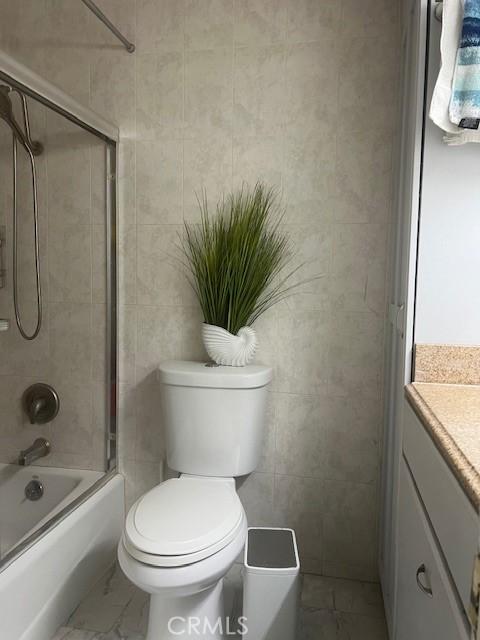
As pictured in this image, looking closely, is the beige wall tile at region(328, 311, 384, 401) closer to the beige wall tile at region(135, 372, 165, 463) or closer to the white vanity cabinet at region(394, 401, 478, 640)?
the white vanity cabinet at region(394, 401, 478, 640)

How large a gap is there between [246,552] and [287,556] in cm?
13

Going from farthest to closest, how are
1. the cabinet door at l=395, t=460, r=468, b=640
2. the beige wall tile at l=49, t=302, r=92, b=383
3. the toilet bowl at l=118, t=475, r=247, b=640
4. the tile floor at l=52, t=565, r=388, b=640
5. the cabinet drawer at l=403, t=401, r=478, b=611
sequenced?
the beige wall tile at l=49, t=302, r=92, b=383
the tile floor at l=52, t=565, r=388, b=640
the toilet bowl at l=118, t=475, r=247, b=640
the cabinet door at l=395, t=460, r=468, b=640
the cabinet drawer at l=403, t=401, r=478, b=611

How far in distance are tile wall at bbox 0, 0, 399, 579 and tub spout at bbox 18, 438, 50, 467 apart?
1.30 ft

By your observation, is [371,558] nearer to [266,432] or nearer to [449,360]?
[266,432]

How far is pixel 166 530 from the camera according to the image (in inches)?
52.7

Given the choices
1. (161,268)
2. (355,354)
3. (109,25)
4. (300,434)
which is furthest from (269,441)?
(109,25)

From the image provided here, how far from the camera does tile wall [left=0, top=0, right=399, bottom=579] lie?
182 centimetres

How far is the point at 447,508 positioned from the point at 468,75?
3.28 feet

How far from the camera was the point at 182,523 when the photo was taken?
54.0 inches

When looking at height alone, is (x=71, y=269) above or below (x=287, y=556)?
above

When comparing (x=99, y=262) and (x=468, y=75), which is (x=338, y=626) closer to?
(x=99, y=262)

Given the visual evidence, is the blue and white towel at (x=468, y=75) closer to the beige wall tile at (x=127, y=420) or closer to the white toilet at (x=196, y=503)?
the white toilet at (x=196, y=503)

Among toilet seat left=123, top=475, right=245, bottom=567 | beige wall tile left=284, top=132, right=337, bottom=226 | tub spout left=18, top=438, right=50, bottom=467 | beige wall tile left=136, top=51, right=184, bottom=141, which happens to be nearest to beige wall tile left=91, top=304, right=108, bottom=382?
tub spout left=18, top=438, right=50, bottom=467

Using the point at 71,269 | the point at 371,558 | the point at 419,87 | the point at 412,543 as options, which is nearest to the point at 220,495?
the point at 412,543
